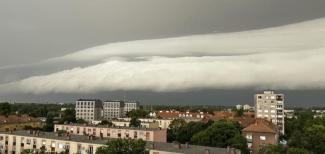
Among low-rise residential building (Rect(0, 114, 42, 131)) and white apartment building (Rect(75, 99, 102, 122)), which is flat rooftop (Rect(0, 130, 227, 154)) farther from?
white apartment building (Rect(75, 99, 102, 122))

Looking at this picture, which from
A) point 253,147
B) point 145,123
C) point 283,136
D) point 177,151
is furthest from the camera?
point 145,123

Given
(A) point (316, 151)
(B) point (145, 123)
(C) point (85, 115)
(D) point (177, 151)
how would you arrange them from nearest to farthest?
(D) point (177, 151) → (A) point (316, 151) → (B) point (145, 123) → (C) point (85, 115)

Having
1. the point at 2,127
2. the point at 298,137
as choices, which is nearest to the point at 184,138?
the point at 298,137

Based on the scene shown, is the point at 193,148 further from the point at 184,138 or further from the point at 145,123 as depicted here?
the point at 145,123

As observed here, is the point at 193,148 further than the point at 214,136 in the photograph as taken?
No

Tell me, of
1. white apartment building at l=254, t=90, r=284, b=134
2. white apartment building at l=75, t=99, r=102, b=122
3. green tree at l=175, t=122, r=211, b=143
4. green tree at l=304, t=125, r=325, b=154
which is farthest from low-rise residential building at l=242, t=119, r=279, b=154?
white apartment building at l=75, t=99, r=102, b=122
